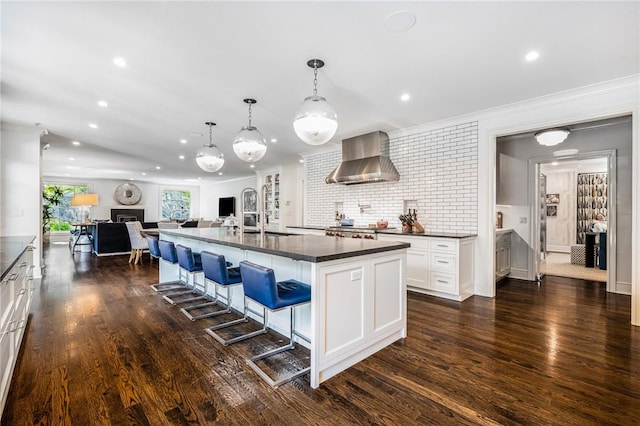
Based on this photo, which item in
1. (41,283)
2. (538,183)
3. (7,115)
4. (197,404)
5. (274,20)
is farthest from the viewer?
(538,183)

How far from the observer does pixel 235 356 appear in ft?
8.03

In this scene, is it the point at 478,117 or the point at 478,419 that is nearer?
the point at 478,419

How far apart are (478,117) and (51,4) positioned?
4616 millimetres

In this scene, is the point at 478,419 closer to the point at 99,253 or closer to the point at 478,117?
the point at 478,117

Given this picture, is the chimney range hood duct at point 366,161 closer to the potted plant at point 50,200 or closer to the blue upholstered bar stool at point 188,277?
the blue upholstered bar stool at point 188,277

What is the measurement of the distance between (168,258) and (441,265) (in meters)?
3.64

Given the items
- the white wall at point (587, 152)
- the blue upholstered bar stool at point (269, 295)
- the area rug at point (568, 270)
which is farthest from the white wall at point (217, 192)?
the blue upholstered bar stool at point (269, 295)

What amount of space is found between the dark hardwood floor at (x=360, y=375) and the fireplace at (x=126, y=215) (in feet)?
31.5

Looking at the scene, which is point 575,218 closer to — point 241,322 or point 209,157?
point 241,322

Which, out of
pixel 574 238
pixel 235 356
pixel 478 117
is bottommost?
pixel 235 356

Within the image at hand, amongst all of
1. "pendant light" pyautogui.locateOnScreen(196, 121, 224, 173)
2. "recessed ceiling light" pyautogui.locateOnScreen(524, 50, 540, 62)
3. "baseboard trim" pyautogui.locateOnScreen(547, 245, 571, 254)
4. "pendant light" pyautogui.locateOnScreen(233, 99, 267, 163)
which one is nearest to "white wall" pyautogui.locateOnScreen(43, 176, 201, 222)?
"pendant light" pyautogui.locateOnScreen(196, 121, 224, 173)

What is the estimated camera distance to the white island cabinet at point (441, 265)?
3936 mm

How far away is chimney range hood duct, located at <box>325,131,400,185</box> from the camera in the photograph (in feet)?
16.5

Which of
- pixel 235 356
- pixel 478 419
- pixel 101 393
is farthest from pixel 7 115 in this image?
pixel 478 419
